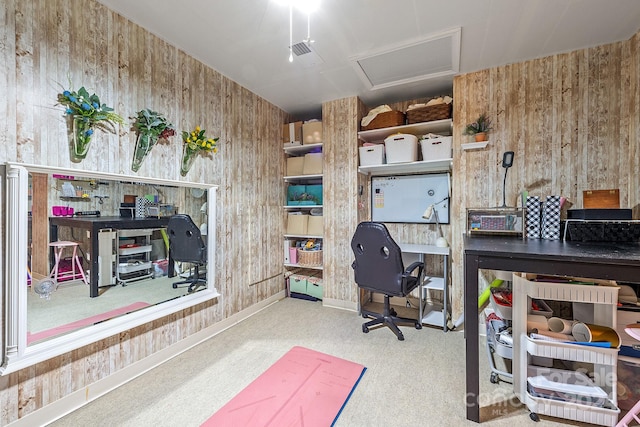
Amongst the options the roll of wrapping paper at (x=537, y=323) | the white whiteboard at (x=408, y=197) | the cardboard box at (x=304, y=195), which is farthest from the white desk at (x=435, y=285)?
the cardboard box at (x=304, y=195)

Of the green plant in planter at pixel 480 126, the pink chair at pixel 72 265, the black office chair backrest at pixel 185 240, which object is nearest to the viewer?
the pink chair at pixel 72 265

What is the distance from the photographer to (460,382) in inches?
69.1

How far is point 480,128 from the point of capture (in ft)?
7.86

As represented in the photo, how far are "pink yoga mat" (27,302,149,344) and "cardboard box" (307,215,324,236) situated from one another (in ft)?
6.24

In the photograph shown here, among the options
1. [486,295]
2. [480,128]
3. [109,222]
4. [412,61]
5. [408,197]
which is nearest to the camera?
[109,222]

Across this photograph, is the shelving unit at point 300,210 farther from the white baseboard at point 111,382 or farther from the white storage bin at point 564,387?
the white storage bin at point 564,387

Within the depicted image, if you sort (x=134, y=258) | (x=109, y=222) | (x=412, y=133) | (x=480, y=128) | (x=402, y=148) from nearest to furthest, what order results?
(x=109, y=222), (x=134, y=258), (x=480, y=128), (x=402, y=148), (x=412, y=133)

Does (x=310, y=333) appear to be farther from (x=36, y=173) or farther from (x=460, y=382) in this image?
(x=36, y=173)

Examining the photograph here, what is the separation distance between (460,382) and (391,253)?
991 mm

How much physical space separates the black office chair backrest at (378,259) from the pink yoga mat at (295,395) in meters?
0.71

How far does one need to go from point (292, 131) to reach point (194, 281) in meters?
2.11

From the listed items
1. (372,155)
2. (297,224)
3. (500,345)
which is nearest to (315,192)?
(297,224)

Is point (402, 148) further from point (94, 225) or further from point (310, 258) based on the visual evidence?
point (94, 225)

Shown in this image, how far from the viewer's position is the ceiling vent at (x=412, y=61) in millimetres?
2017
